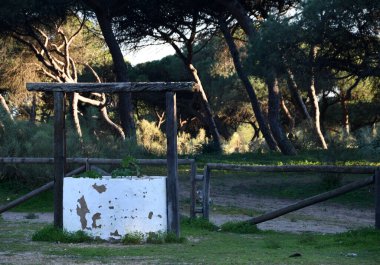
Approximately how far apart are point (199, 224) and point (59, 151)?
3.73m

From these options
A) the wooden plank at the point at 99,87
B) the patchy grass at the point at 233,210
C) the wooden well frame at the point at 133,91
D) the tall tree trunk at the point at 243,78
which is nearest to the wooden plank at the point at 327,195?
the wooden well frame at the point at 133,91

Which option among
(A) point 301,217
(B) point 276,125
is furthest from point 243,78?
(A) point 301,217

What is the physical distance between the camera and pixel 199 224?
15.7 m

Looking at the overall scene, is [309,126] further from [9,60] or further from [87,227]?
[87,227]

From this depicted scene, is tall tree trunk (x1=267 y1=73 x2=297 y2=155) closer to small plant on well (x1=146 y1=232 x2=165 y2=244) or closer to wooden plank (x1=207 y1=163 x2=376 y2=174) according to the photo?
wooden plank (x1=207 y1=163 x2=376 y2=174)

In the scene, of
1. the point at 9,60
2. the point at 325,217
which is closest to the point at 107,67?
the point at 9,60

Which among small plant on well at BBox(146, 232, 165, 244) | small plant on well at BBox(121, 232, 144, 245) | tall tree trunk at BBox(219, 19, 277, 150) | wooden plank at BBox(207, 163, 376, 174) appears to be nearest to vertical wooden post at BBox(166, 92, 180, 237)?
small plant on well at BBox(146, 232, 165, 244)

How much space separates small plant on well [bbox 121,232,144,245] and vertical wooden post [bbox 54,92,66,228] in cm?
117

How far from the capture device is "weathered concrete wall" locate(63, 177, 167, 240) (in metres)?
12.6

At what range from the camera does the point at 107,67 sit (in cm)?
5509

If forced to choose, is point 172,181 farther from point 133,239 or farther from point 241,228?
point 241,228

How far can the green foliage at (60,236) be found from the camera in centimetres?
1270

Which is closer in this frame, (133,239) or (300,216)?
(133,239)

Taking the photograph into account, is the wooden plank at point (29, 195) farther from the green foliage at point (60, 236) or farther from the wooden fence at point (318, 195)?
the wooden fence at point (318, 195)
